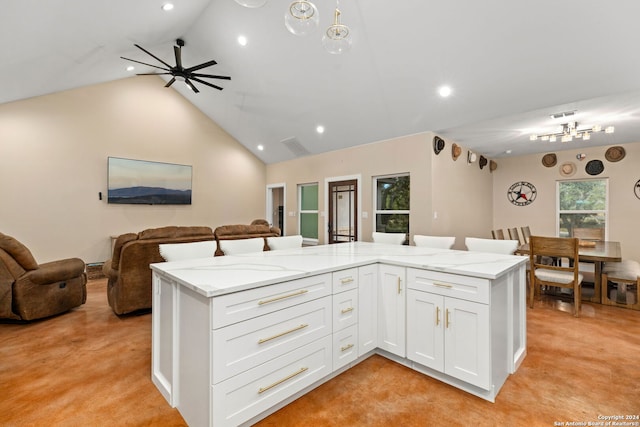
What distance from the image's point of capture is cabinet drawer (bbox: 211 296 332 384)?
1445 millimetres

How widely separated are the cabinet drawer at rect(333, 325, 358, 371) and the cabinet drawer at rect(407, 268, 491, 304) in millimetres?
564

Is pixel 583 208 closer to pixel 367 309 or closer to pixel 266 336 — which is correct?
pixel 367 309

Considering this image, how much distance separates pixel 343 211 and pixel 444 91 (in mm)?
3015

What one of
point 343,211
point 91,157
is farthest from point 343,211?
point 91,157

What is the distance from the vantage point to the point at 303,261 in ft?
7.22

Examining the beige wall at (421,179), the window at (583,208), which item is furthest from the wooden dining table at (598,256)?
the beige wall at (421,179)

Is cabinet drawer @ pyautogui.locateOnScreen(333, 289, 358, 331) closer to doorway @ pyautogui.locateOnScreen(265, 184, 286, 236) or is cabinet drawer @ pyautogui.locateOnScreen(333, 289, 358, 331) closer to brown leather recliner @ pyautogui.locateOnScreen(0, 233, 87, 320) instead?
brown leather recliner @ pyautogui.locateOnScreen(0, 233, 87, 320)

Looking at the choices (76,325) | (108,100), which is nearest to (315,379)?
(76,325)

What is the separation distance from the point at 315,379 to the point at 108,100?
251 inches

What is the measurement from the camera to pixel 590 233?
5273 mm

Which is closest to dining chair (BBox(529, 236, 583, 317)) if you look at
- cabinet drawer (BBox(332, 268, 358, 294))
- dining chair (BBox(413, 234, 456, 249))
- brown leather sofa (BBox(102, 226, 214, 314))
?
dining chair (BBox(413, 234, 456, 249))

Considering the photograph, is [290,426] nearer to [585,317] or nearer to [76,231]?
[585,317]

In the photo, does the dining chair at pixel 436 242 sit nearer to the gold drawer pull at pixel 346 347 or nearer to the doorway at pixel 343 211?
the gold drawer pull at pixel 346 347

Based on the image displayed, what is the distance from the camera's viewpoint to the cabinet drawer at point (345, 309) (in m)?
2.03
